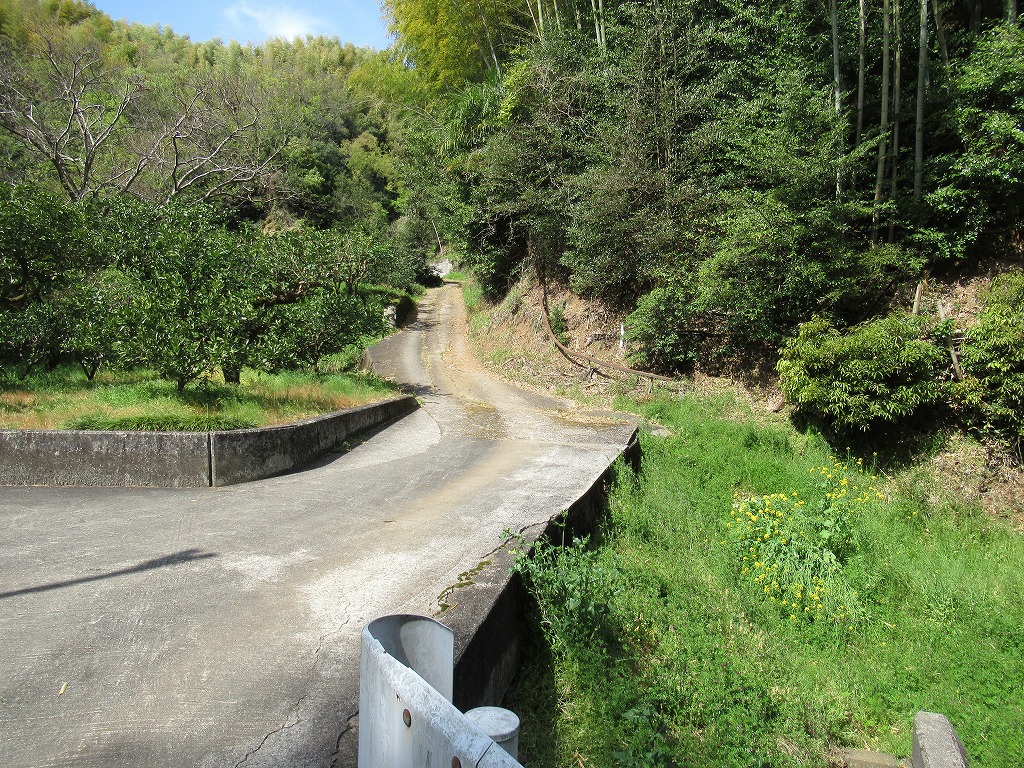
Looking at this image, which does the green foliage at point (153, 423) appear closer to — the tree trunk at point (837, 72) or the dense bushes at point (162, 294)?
the dense bushes at point (162, 294)

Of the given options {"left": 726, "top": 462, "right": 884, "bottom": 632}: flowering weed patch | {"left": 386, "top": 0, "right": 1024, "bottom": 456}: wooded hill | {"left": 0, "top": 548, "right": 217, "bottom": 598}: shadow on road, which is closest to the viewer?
{"left": 0, "top": 548, "right": 217, "bottom": 598}: shadow on road

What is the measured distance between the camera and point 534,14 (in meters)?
19.8

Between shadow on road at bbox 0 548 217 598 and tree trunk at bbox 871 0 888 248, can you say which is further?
tree trunk at bbox 871 0 888 248

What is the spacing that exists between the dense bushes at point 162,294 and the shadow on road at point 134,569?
3.97 m

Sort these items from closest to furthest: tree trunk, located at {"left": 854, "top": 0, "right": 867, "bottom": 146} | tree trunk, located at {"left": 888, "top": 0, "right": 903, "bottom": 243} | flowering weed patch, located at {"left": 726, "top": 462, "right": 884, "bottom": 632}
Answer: flowering weed patch, located at {"left": 726, "top": 462, "right": 884, "bottom": 632}, tree trunk, located at {"left": 888, "top": 0, "right": 903, "bottom": 243}, tree trunk, located at {"left": 854, "top": 0, "right": 867, "bottom": 146}

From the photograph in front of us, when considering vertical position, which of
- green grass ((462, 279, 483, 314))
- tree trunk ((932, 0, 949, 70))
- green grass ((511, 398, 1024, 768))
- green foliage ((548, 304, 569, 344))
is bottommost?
green grass ((511, 398, 1024, 768))

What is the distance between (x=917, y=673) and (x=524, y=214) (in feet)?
52.4

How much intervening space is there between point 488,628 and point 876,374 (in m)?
7.59

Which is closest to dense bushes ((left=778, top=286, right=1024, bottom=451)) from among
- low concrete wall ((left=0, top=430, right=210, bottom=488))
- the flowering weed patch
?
the flowering weed patch

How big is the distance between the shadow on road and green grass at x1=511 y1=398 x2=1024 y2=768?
2.82m

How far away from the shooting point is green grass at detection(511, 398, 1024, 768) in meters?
4.40

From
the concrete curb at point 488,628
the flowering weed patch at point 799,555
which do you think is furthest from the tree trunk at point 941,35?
the concrete curb at point 488,628

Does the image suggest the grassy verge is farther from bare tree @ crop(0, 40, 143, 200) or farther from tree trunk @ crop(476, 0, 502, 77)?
tree trunk @ crop(476, 0, 502, 77)

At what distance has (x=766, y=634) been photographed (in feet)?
19.6
